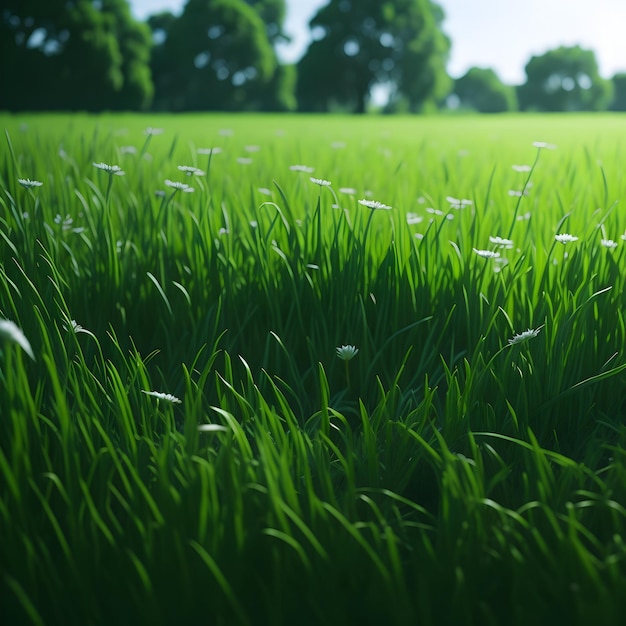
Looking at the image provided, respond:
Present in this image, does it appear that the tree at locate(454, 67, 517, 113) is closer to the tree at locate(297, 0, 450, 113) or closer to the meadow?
the tree at locate(297, 0, 450, 113)

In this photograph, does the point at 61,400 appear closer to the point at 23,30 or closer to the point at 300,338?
the point at 300,338

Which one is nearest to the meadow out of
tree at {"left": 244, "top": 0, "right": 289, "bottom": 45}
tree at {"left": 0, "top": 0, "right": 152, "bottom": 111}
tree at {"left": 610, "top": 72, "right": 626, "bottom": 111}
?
tree at {"left": 0, "top": 0, "right": 152, "bottom": 111}

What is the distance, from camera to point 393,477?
1.19 meters

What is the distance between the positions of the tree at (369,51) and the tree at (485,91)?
859 inches

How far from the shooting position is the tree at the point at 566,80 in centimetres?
5334

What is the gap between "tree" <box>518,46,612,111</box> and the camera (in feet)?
175

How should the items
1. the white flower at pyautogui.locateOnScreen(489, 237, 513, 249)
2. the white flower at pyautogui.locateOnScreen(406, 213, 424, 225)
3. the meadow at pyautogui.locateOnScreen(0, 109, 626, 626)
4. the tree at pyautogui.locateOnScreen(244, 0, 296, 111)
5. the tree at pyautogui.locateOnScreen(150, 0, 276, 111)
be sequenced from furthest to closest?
the tree at pyautogui.locateOnScreen(244, 0, 296, 111) → the tree at pyautogui.locateOnScreen(150, 0, 276, 111) → the white flower at pyautogui.locateOnScreen(406, 213, 424, 225) → the white flower at pyautogui.locateOnScreen(489, 237, 513, 249) → the meadow at pyautogui.locateOnScreen(0, 109, 626, 626)

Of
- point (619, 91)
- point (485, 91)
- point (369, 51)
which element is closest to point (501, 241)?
point (369, 51)

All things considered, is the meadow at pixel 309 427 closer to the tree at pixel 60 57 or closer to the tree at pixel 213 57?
Result: the tree at pixel 60 57

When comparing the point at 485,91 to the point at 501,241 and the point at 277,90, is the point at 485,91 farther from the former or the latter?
the point at 501,241

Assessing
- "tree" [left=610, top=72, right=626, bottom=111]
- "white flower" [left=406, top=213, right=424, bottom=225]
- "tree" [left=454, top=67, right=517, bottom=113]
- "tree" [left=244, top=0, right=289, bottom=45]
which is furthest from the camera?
"tree" [left=454, top=67, right=517, bottom=113]

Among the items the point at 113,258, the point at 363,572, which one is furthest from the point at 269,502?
the point at 113,258

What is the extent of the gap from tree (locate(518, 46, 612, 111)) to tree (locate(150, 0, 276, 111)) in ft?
81.2

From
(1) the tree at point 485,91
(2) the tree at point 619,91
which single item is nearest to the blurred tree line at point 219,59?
(1) the tree at point 485,91
